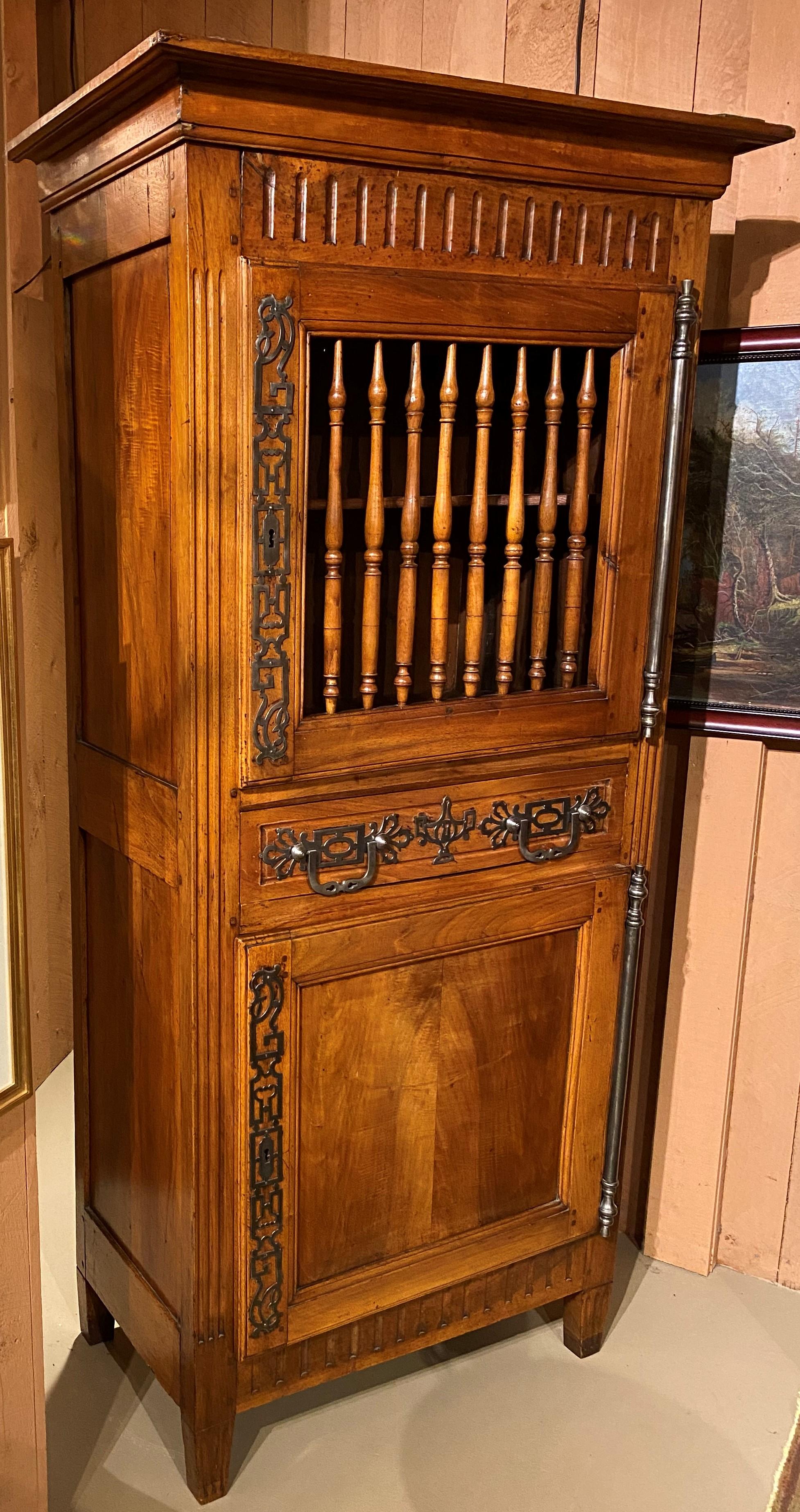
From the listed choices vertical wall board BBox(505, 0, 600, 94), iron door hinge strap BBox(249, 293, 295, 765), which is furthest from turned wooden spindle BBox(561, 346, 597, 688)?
vertical wall board BBox(505, 0, 600, 94)

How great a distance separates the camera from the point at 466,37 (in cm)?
259

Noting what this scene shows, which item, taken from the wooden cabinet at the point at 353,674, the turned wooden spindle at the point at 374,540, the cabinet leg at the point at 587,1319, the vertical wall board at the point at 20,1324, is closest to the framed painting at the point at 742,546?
the wooden cabinet at the point at 353,674

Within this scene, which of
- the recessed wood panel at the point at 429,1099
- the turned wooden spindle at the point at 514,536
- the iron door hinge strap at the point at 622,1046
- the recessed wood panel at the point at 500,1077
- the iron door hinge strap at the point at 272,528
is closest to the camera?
the iron door hinge strap at the point at 272,528

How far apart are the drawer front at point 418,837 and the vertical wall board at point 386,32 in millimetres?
1557

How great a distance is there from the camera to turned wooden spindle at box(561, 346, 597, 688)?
204 cm

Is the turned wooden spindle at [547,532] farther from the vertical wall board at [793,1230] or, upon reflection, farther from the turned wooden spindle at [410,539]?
the vertical wall board at [793,1230]

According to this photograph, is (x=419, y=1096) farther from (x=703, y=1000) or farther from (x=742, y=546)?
(x=742, y=546)

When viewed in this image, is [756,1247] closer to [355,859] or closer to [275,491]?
[355,859]

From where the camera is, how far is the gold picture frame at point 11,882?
1633mm

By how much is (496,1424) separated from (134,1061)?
3.03 ft

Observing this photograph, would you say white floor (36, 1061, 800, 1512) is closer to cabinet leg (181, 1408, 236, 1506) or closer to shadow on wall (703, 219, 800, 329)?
cabinet leg (181, 1408, 236, 1506)

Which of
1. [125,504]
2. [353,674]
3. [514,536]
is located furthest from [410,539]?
[125,504]

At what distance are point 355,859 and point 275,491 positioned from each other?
0.57 meters

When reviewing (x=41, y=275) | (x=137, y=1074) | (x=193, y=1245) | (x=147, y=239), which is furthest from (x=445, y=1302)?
(x=41, y=275)
